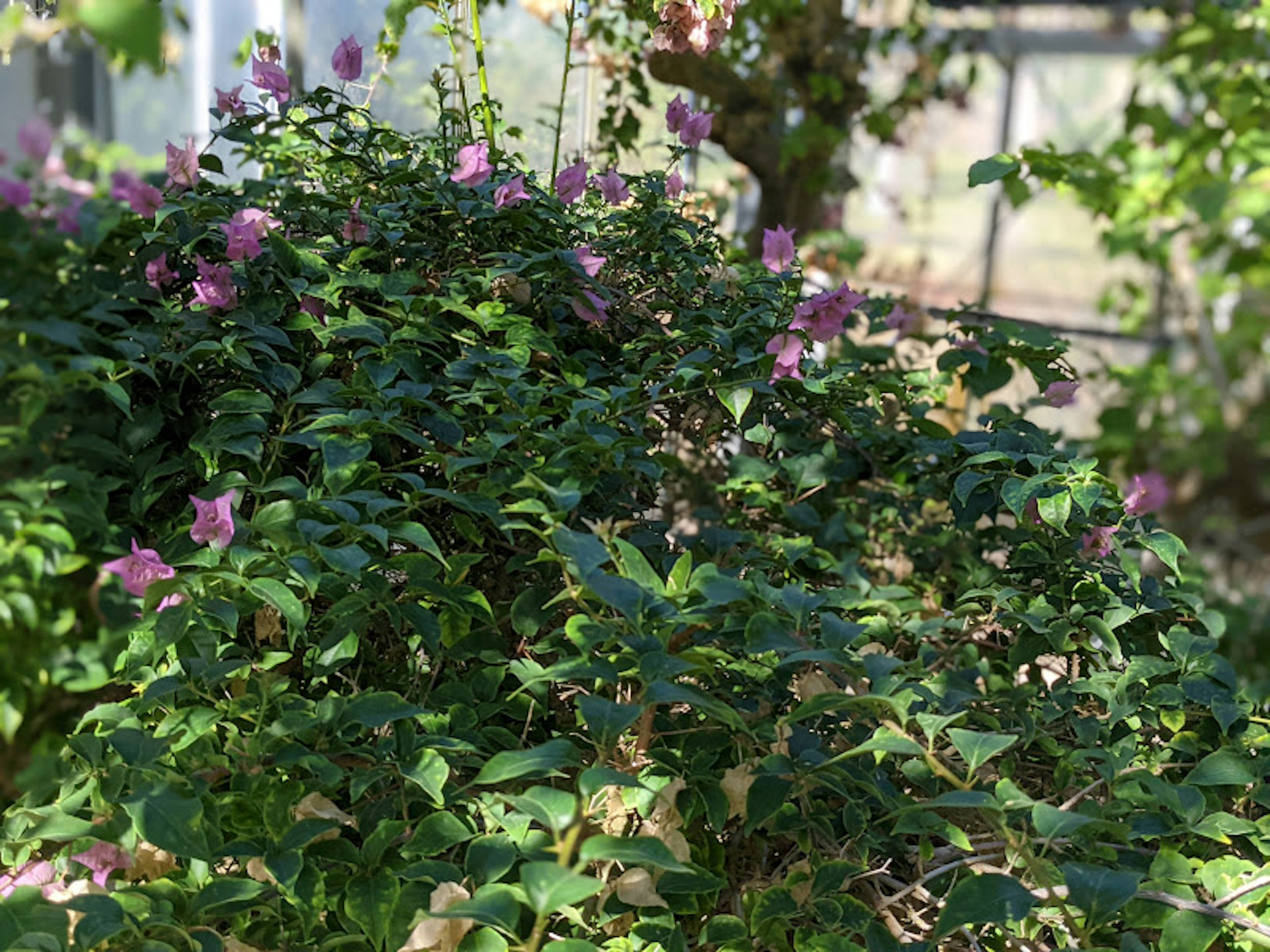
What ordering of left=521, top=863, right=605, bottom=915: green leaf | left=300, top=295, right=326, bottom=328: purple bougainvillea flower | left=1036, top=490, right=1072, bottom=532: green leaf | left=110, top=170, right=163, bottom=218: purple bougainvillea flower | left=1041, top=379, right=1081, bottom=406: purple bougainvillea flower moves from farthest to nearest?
1. left=1041, top=379, right=1081, bottom=406: purple bougainvillea flower
2. left=110, top=170, right=163, bottom=218: purple bougainvillea flower
3. left=300, top=295, right=326, bottom=328: purple bougainvillea flower
4. left=1036, top=490, right=1072, bottom=532: green leaf
5. left=521, top=863, right=605, bottom=915: green leaf

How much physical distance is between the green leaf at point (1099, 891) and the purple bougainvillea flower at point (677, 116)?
1.00 meters

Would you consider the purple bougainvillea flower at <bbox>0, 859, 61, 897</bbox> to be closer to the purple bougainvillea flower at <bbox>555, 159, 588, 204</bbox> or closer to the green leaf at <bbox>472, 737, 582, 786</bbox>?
the green leaf at <bbox>472, 737, 582, 786</bbox>

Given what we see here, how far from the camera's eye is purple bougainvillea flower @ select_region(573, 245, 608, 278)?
1.31 meters

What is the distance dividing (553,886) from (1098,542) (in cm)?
75

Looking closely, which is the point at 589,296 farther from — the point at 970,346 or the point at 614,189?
the point at 970,346

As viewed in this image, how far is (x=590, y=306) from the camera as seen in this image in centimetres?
134

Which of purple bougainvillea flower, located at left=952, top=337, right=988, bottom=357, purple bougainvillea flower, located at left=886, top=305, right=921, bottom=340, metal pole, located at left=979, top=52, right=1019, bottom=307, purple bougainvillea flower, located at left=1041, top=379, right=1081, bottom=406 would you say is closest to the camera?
purple bougainvillea flower, located at left=1041, top=379, right=1081, bottom=406

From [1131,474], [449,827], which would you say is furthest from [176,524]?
[1131,474]

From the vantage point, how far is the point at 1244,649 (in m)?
2.75

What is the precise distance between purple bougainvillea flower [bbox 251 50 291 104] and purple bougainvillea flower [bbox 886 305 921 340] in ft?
2.91

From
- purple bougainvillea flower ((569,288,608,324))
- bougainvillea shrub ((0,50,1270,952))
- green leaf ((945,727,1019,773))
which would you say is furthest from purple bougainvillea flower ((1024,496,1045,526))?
purple bougainvillea flower ((569,288,608,324))

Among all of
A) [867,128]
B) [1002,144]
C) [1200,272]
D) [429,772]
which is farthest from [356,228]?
[1200,272]

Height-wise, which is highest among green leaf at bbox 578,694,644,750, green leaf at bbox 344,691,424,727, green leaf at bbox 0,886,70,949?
green leaf at bbox 578,694,644,750

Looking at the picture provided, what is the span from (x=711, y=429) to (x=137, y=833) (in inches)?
28.6
